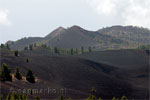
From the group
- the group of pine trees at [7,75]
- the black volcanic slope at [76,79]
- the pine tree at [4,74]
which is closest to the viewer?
the pine tree at [4,74]

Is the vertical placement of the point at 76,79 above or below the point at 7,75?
below

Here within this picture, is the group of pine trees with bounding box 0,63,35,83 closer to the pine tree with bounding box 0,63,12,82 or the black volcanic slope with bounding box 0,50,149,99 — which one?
the pine tree with bounding box 0,63,12,82

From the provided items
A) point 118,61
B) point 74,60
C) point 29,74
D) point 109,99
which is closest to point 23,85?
A: point 29,74

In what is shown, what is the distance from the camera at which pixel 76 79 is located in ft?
349

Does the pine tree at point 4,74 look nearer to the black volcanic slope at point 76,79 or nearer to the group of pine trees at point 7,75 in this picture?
the group of pine trees at point 7,75

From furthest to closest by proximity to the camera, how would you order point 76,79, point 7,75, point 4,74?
point 76,79, point 7,75, point 4,74

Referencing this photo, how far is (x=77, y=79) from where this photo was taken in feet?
350

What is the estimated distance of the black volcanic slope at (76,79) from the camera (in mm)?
89150

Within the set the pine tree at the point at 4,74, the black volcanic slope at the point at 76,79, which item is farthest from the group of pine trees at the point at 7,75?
the black volcanic slope at the point at 76,79

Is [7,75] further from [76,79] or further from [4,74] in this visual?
[76,79]

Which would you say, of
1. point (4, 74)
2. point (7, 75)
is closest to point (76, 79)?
point (7, 75)

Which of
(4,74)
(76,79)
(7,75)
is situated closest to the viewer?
(4,74)

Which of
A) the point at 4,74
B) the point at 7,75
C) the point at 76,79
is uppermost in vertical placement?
the point at 4,74

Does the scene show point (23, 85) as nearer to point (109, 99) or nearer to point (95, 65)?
point (109, 99)
